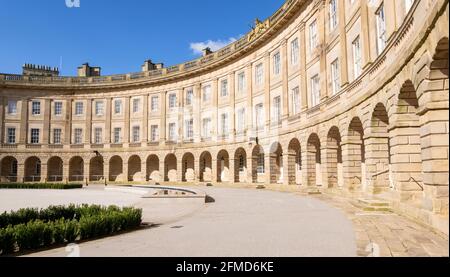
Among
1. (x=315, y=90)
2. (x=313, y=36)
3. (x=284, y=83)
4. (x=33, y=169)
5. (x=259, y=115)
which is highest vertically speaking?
(x=313, y=36)

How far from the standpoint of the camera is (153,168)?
1676 inches

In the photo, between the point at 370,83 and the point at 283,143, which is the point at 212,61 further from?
the point at 370,83

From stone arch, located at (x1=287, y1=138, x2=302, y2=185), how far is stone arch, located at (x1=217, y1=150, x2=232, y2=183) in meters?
10.9

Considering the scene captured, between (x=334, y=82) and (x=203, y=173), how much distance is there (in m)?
22.0

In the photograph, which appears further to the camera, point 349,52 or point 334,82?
point 334,82

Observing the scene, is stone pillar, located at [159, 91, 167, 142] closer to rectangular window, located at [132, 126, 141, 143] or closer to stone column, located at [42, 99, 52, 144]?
rectangular window, located at [132, 126, 141, 143]

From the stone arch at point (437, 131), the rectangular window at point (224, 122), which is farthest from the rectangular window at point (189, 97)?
the stone arch at point (437, 131)

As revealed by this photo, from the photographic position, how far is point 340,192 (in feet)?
55.4

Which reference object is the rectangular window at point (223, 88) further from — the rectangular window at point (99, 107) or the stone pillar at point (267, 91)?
the rectangular window at point (99, 107)

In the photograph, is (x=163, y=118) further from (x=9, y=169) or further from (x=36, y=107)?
(x=9, y=169)

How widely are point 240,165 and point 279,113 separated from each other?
8.86 m

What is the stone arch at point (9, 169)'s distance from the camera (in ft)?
143

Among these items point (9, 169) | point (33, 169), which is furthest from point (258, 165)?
point (9, 169)

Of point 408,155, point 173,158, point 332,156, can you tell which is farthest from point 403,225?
point 173,158
